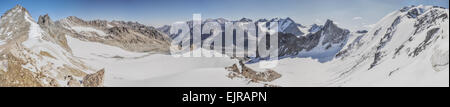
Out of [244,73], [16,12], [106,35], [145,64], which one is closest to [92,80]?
[244,73]

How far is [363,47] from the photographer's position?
16025 centimetres

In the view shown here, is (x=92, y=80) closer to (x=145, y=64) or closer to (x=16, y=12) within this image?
(x=145, y=64)

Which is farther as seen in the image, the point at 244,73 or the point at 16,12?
the point at 16,12

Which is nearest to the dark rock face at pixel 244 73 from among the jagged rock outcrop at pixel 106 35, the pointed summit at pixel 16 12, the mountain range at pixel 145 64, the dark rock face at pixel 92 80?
the mountain range at pixel 145 64

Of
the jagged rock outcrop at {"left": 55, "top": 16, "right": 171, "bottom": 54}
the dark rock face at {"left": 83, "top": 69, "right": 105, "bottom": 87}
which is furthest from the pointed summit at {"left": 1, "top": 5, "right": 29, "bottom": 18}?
the jagged rock outcrop at {"left": 55, "top": 16, "right": 171, "bottom": 54}

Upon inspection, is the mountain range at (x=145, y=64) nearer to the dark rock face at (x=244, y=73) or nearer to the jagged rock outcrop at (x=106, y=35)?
the dark rock face at (x=244, y=73)

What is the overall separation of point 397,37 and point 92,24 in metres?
202

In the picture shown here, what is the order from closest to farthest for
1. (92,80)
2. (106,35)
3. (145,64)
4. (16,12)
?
(92,80), (16,12), (145,64), (106,35)

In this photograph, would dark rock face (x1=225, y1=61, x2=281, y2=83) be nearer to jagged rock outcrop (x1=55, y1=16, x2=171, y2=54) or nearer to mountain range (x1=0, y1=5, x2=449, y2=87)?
mountain range (x1=0, y1=5, x2=449, y2=87)

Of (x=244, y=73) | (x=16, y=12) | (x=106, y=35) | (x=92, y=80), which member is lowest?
(x=244, y=73)

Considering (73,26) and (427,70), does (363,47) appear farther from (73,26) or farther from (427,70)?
(73,26)
